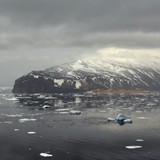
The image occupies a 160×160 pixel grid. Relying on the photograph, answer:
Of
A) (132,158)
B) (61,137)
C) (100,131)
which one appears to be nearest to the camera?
(132,158)

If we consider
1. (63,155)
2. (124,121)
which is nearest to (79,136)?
(63,155)

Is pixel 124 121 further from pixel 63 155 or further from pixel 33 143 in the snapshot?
pixel 63 155

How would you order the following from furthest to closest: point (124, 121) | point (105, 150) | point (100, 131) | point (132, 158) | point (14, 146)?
1. point (124, 121)
2. point (100, 131)
3. point (14, 146)
4. point (105, 150)
5. point (132, 158)

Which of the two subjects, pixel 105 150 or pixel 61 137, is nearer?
pixel 105 150

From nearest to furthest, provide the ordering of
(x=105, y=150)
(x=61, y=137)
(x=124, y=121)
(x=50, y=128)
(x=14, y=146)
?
(x=105, y=150) < (x=14, y=146) < (x=61, y=137) < (x=50, y=128) < (x=124, y=121)

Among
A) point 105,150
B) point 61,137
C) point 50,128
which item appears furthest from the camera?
point 50,128

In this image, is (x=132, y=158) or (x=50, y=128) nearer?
(x=132, y=158)

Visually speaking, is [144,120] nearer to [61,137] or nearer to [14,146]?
[61,137]

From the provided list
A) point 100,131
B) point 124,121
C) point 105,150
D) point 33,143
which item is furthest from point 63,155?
point 124,121
